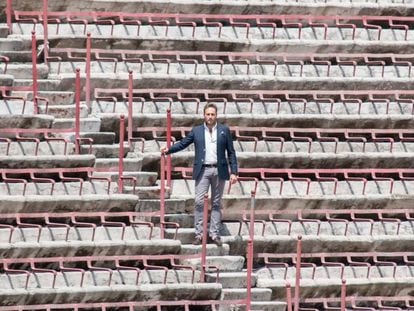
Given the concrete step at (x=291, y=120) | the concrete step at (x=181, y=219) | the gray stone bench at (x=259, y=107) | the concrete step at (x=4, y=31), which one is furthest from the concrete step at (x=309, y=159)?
the concrete step at (x=4, y=31)

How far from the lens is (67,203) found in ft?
75.3

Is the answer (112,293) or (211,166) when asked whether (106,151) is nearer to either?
(211,166)

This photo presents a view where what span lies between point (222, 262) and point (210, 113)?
1.48 meters

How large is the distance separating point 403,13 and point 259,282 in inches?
217

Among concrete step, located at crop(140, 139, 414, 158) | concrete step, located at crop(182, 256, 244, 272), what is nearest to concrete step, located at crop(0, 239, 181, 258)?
concrete step, located at crop(182, 256, 244, 272)

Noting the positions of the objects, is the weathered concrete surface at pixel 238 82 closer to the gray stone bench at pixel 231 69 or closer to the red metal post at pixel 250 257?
the gray stone bench at pixel 231 69

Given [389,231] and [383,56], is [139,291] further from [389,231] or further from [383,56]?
[383,56]

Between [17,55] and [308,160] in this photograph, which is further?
[17,55]

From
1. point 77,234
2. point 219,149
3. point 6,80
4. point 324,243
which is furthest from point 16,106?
point 324,243

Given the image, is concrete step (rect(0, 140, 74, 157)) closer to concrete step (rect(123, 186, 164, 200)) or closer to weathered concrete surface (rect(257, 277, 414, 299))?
concrete step (rect(123, 186, 164, 200))

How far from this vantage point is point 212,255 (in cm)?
2298

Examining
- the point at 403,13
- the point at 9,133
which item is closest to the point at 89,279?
the point at 9,133

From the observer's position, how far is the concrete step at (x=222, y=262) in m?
22.8

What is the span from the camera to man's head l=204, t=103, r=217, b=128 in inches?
901
